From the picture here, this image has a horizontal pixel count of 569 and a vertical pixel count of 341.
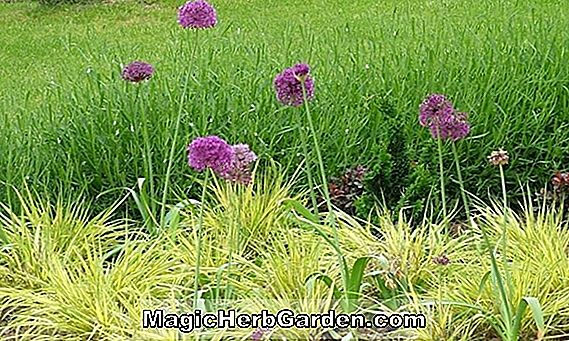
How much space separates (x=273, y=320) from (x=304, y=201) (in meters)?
0.98

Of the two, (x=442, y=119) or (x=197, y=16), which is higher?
(x=197, y=16)

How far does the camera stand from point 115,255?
3.24 m

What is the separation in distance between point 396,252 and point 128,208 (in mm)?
1293

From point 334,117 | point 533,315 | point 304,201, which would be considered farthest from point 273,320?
point 334,117

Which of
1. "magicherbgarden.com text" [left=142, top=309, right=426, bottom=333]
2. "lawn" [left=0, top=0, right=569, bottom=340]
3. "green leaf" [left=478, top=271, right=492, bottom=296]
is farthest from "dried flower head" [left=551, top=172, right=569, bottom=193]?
"magicherbgarden.com text" [left=142, top=309, right=426, bottom=333]

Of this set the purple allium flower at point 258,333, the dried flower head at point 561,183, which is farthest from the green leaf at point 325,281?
the dried flower head at point 561,183

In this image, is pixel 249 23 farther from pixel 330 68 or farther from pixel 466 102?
pixel 466 102

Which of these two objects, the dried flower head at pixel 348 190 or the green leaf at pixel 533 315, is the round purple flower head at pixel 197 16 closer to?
the dried flower head at pixel 348 190

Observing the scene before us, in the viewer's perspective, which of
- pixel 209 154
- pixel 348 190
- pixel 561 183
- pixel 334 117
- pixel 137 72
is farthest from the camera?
pixel 334 117

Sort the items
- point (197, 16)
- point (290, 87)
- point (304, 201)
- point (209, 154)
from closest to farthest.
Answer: point (209, 154) < point (290, 87) < point (197, 16) < point (304, 201)

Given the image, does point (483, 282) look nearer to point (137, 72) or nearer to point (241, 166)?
point (241, 166)

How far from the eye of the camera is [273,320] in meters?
2.59

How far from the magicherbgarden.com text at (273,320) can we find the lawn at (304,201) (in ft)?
0.09

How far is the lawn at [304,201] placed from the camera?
2641 mm
